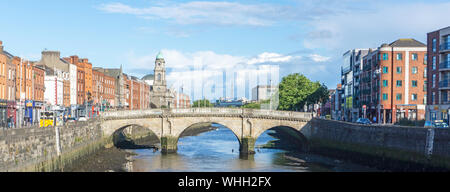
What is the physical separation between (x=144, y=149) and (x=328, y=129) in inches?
981

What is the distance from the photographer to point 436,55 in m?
69.6

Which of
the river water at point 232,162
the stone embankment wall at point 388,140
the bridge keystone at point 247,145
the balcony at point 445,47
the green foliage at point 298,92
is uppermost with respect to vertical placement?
the balcony at point 445,47

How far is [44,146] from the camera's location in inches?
1874

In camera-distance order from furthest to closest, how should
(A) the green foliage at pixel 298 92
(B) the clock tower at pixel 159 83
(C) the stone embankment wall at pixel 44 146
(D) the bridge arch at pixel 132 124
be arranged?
(B) the clock tower at pixel 159 83 < (A) the green foliage at pixel 298 92 < (D) the bridge arch at pixel 132 124 < (C) the stone embankment wall at pixel 44 146

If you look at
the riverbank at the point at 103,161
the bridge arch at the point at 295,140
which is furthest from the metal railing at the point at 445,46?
the riverbank at the point at 103,161

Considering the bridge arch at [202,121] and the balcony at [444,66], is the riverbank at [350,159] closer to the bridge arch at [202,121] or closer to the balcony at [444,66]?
the bridge arch at [202,121]

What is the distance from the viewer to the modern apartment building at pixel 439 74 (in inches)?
2672

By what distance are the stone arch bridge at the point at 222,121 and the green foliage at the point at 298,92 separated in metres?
43.5

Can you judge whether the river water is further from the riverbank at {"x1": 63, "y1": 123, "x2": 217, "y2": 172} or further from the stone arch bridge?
the stone arch bridge

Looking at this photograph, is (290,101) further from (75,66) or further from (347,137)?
(347,137)

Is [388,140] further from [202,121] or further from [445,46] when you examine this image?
[202,121]

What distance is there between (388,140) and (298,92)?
63.0 meters

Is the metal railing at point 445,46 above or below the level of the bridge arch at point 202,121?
above

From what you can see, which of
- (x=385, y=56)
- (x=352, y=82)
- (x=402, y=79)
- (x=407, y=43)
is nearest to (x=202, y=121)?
(x=385, y=56)
